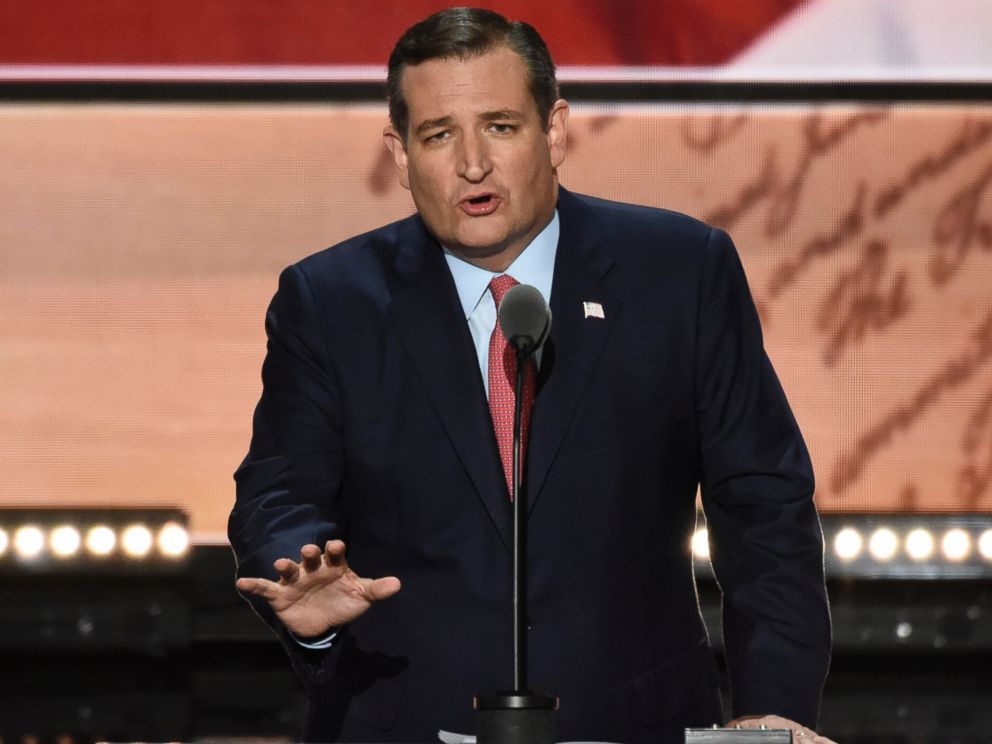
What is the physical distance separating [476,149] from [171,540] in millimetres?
1998

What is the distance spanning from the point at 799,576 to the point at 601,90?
220cm

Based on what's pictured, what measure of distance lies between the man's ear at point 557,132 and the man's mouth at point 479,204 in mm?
138

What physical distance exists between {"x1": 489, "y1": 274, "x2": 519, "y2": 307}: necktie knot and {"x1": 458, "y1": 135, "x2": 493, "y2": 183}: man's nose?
148 mm

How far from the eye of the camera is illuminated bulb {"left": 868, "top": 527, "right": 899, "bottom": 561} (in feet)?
12.2

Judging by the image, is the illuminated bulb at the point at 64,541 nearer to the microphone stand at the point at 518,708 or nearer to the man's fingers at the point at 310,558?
the man's fingers at the point at 310,558

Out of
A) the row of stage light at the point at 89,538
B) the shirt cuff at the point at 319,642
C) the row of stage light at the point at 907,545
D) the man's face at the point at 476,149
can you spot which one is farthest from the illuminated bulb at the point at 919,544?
the shirt cuff at the point at 319,642

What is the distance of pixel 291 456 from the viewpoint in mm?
2010

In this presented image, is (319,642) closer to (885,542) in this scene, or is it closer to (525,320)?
(525,320)

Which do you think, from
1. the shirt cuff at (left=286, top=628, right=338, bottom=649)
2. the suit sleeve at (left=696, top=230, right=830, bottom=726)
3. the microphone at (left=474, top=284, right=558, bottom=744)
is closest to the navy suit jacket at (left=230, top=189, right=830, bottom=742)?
the suit sleeve at (left=696, top=230, right=830, bottom=726)

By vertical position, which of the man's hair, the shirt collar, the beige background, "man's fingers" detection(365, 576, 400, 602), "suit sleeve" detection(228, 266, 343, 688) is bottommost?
"man's fingers" detection(365, 576, 400, 602)

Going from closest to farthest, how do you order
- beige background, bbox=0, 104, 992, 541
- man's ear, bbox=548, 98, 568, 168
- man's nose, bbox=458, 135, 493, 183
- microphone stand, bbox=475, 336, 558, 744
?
1. microphone stand, bbox=475, 336, 558, 744
2. man's nose, bbox=458, 135, 493, 183
3. man's ear, bbox=548, 98, 568, 168
4. beige background, bbox=0, 104, 992, 541

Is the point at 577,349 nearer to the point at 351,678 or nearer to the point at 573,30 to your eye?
the point at 351,678

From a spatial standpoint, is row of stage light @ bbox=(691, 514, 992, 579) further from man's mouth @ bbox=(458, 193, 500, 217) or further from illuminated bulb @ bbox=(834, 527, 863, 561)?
man's mouth @ bbox=(458, 193, 500, 217)

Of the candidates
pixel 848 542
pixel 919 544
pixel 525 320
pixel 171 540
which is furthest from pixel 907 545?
pixel 525 320
